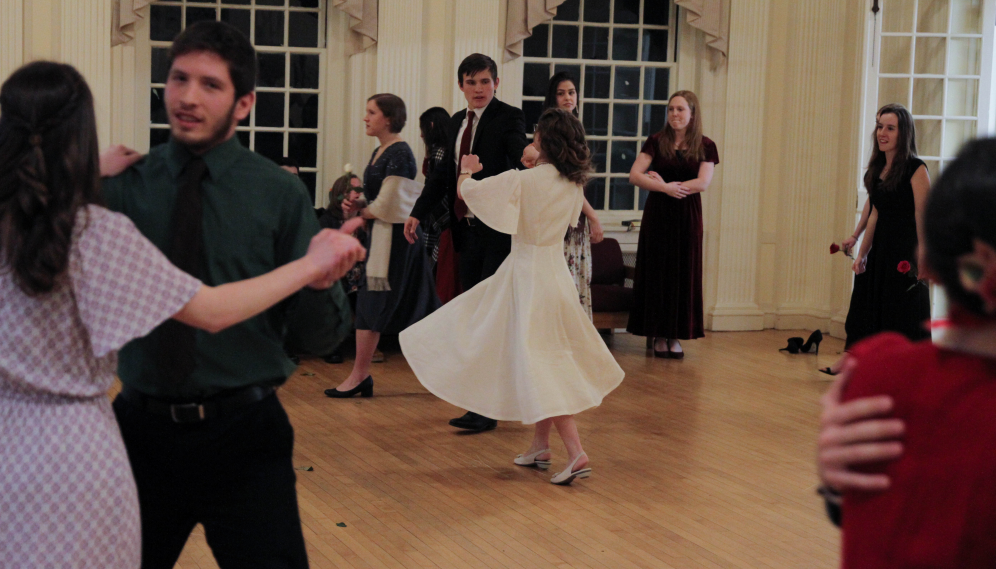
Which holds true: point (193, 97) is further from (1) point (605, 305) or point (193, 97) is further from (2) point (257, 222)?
(1) point (605, 305)

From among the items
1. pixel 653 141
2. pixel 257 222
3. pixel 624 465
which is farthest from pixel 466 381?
pixel 653 141

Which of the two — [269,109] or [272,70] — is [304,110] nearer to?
[269,109]

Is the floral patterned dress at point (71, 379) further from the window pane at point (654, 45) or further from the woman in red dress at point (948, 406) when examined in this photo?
the window pane at point (654, 45)

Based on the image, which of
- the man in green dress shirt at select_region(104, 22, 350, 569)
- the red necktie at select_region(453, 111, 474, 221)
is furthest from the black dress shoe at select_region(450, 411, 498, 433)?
the man in green dress shirt at select_region(104, 22, 350, 569)

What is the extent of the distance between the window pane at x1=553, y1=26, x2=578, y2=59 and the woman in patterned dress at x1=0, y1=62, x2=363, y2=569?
7.34m

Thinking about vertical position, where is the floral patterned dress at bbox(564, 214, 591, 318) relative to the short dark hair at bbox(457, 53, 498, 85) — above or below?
below

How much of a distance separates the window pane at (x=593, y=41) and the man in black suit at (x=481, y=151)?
377 cm

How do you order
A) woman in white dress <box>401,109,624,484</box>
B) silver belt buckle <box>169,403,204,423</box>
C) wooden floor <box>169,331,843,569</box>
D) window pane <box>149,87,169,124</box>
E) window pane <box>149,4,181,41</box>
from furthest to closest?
window pane <box>149,87,169,124</box> < window pane <box>149,4,181,41</box> < woman in white dress <box>401,109,624,484</box> < wooden floor <box>169,331,843,569</box> < silver belt buckle <box>169,403,204,423</box>

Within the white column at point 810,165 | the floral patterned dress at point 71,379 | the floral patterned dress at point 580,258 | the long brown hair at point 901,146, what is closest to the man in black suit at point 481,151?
the floral patterned dress at point 580,258

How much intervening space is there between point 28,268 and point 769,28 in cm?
804

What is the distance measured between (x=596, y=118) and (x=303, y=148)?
238 cm

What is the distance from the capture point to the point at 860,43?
8.36 m

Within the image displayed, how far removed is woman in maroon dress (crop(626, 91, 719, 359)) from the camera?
23.9ft

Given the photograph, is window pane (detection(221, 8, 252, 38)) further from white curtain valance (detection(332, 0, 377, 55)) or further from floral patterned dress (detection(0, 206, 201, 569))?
floral patterned dress (detection(0, 206, 201, 569))
